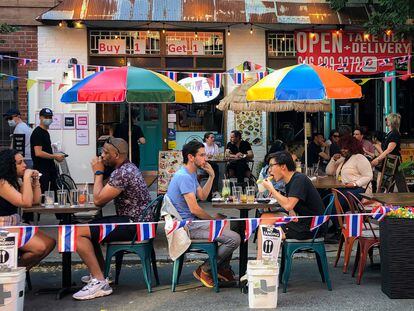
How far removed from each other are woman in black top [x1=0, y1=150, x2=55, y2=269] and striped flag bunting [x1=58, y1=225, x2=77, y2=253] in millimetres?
233

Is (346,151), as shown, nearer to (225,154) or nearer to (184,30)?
(225,154)

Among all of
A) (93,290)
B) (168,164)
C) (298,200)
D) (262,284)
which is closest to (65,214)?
(93,290)

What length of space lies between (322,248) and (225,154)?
645cm

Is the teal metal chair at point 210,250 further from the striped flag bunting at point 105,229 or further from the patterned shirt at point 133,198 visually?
the striped flag bunting at point 105,229

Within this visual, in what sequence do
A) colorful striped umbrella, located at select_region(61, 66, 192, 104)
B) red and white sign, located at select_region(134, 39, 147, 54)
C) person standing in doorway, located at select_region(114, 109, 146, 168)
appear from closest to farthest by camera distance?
colorful striped umbrella, located at select_region(61, 66, 192, 104) < person standing in doorway, located at select_region(114, 109, 146, 168) < red and white sign, located at select_region(134, 39, 147, 54)

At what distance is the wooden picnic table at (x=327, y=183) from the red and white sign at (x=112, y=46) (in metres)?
6.05

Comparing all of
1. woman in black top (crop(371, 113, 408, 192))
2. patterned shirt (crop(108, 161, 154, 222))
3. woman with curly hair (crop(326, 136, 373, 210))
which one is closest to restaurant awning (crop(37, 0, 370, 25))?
woman in black top (crop(371, 113, 408, 192))

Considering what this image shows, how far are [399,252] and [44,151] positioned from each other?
5.94 metres

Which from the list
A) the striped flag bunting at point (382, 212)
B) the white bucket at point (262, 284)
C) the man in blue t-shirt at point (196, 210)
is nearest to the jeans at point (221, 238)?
the man in blue t-shirt at point (196, 210)

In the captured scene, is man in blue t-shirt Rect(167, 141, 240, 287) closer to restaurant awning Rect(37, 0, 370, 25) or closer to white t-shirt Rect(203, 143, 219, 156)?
white t-shirt Rect(203, 143, 219, 156)

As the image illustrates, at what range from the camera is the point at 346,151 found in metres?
8.09

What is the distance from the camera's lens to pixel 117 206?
6.43m

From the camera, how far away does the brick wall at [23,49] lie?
42.1ft

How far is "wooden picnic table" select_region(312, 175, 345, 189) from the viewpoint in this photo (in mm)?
8086
